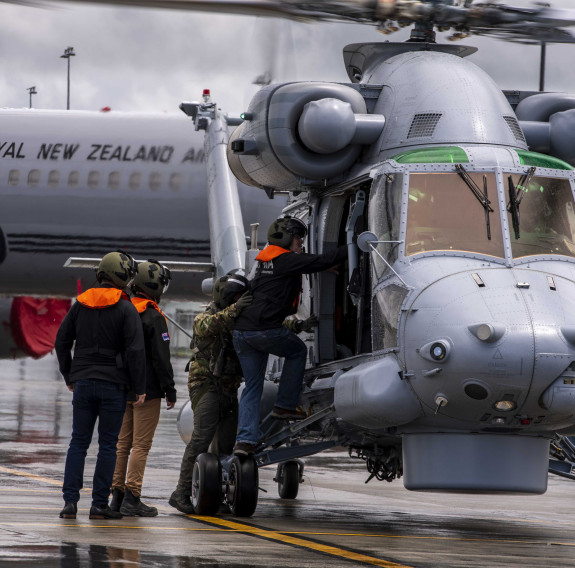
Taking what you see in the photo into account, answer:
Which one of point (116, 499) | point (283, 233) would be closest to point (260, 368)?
point (283, 233)

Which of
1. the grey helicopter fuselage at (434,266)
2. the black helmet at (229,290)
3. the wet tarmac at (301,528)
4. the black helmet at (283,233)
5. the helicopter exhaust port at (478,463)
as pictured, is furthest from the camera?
the black helmet at (229,290)

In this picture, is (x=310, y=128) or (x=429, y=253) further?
(x=310, y=128)

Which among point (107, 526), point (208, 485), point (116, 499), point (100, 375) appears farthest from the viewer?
point (116, 499)

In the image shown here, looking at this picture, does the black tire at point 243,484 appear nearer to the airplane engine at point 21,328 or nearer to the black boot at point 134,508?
the black boot at point 134,508

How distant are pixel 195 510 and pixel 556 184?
4108 mm

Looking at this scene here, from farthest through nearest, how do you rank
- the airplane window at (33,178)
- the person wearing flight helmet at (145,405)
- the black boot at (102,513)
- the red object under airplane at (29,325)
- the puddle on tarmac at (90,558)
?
the red object under airplane at (29,325) < the airplane window at (33,178) < the person wearing flight helmet at (145,405) < the black boot at (102,513) < the puddle on tarmac at (90,558)

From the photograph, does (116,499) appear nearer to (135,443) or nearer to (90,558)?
(135,443)

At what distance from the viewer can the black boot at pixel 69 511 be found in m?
Answer: 10.3

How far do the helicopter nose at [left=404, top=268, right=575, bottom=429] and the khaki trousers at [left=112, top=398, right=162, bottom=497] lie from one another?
287 centimetres

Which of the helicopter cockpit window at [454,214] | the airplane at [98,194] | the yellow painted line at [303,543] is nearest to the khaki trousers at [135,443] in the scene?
the yellow painted line at [303,543]

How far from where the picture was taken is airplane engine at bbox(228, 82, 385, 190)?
10.8 meters

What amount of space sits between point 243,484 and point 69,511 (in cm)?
144

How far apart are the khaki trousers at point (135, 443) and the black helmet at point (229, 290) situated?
1.03 metres

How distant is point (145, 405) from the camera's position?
11.4 metres
